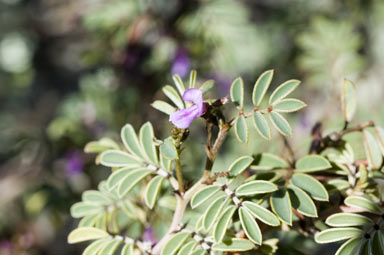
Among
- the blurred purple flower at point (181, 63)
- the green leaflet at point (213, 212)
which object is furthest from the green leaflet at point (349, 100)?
the blurred purple flower at point (181, 63)

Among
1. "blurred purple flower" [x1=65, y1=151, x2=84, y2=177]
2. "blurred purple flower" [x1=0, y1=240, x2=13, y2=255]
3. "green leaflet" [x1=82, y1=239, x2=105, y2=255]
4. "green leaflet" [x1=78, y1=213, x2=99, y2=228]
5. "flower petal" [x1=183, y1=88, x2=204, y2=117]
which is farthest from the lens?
"blurred purple flower" [x1=65, y1=151, x2=84, y2=177]

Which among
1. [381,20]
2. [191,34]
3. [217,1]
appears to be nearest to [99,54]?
[191,34]

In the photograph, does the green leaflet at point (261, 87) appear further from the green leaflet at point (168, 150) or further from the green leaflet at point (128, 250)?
the green leaflet at point (128, 250)

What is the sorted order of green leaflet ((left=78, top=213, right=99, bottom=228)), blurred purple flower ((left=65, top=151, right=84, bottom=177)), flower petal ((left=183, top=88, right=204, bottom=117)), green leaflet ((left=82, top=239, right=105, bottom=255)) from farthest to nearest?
blurred purple flower ((left=65, top=151, right=84, bottom=177))
green leaflet ((left=78, top=213, right=99, bottom=228))
green leaflet ((left=82, top=239, right=105, bottom=255))
flower petal ((left=183, top=88, right=204, bottom=117))

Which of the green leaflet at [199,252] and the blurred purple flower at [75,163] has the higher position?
the blurred purple flower at [75,163]

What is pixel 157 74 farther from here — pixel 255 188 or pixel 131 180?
pixel 255 188

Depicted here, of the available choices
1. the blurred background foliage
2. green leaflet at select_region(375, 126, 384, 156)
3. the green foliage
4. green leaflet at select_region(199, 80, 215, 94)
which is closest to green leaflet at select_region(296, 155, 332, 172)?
the green foliage

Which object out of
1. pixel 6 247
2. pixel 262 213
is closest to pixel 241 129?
pixel 262 213

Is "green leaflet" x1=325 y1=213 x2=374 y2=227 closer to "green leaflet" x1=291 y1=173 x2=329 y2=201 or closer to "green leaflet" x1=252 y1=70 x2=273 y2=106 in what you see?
"green leaflet" x1=291 y1=173 x2=329 y2=201

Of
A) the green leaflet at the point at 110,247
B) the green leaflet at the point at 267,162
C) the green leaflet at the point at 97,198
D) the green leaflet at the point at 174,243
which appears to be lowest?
the green leaflet at the point at 174,243
